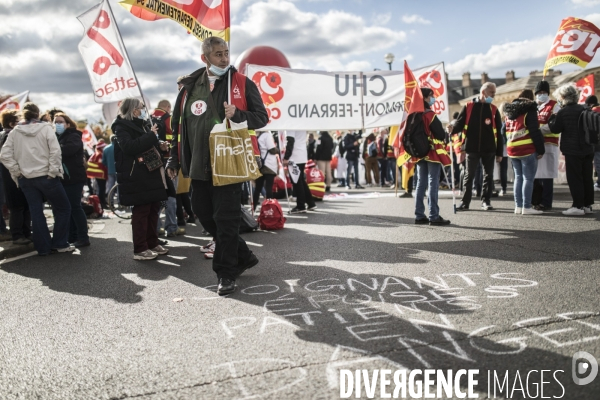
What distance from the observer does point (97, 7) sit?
347 inches

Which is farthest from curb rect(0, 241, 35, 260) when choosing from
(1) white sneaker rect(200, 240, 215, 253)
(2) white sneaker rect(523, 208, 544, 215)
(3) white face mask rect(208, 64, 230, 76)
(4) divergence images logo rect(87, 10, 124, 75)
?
(2) white sneaker rect(523, 208, 544, 215)

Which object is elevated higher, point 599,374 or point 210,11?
point 210,11

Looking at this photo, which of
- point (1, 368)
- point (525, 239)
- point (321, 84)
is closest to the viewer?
point (1, 368)

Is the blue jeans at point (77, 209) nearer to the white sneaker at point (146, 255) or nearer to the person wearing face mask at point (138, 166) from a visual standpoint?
the person wearing face mask at point (138, 166)

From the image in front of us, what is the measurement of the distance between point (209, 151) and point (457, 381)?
289 centimetres

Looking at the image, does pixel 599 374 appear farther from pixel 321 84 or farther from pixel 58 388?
pixel 321 84

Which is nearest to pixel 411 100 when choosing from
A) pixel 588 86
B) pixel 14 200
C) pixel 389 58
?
pixel 14 200

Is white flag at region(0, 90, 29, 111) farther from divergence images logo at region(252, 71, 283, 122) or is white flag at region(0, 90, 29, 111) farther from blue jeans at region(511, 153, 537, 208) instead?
blue jeans at region(511, 153, 537, 208)

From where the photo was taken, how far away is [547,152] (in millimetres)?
9352

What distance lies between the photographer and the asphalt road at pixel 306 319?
2.86 meters

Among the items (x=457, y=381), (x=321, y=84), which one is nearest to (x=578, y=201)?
(x=321, y=84)

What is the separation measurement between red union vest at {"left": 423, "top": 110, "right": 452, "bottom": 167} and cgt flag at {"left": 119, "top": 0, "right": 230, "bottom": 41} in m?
3.13

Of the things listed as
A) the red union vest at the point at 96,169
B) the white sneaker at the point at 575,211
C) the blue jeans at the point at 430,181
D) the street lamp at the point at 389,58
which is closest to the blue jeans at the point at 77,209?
the blue jeans at the point at 430,181

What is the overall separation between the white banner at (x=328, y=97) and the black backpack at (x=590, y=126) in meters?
4.06
